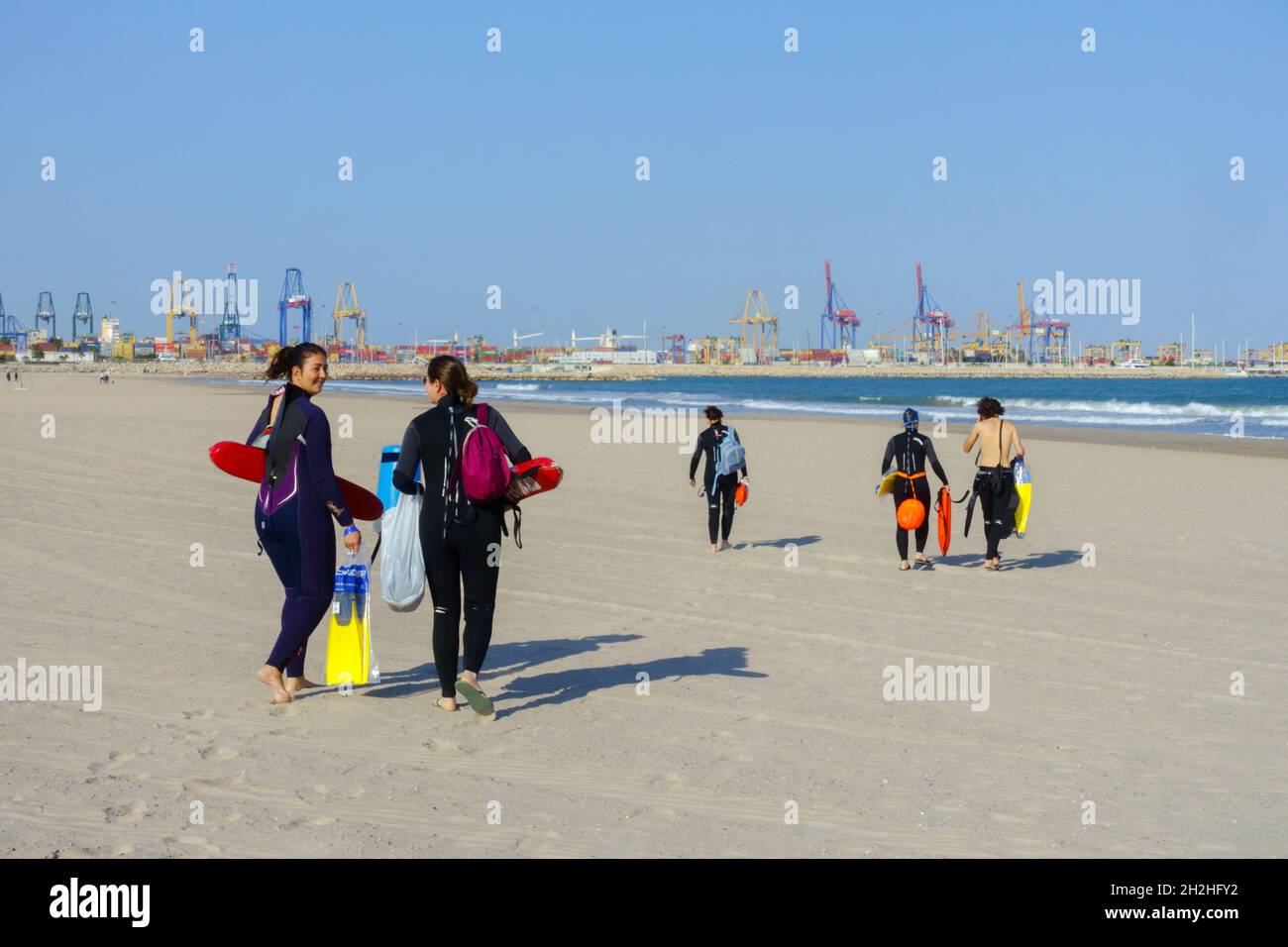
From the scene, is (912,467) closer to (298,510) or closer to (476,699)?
(476,699)

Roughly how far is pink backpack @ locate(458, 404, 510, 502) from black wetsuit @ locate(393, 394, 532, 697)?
0.12 feet

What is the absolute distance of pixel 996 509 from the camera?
9898 mm

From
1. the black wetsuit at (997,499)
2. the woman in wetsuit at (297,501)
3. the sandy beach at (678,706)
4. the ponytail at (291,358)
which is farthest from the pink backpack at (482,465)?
the black wetsuit at (997,499)

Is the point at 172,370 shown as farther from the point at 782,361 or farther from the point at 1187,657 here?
the point at 1187,657

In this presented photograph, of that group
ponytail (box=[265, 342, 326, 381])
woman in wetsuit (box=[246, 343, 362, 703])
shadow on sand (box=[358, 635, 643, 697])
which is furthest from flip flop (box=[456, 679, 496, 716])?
ponytail (box=[265, 342, 326, 381])

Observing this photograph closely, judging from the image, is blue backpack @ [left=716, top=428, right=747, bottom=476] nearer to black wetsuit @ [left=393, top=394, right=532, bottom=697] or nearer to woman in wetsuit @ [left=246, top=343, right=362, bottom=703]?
black wetsuit @ [left=393, top=394, right=532, bottom=697]

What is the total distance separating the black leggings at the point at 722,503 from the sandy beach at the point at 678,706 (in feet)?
0.88

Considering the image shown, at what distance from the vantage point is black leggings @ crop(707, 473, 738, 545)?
10.4 meters

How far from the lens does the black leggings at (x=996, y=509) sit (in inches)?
385

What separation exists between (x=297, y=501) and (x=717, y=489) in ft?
18.6

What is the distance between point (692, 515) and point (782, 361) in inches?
7316

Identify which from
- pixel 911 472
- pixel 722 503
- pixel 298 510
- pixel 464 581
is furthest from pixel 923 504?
pixel 298 510

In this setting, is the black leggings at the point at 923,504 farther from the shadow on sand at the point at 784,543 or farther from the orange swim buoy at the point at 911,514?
the shadow on sand at the point at 784,543
